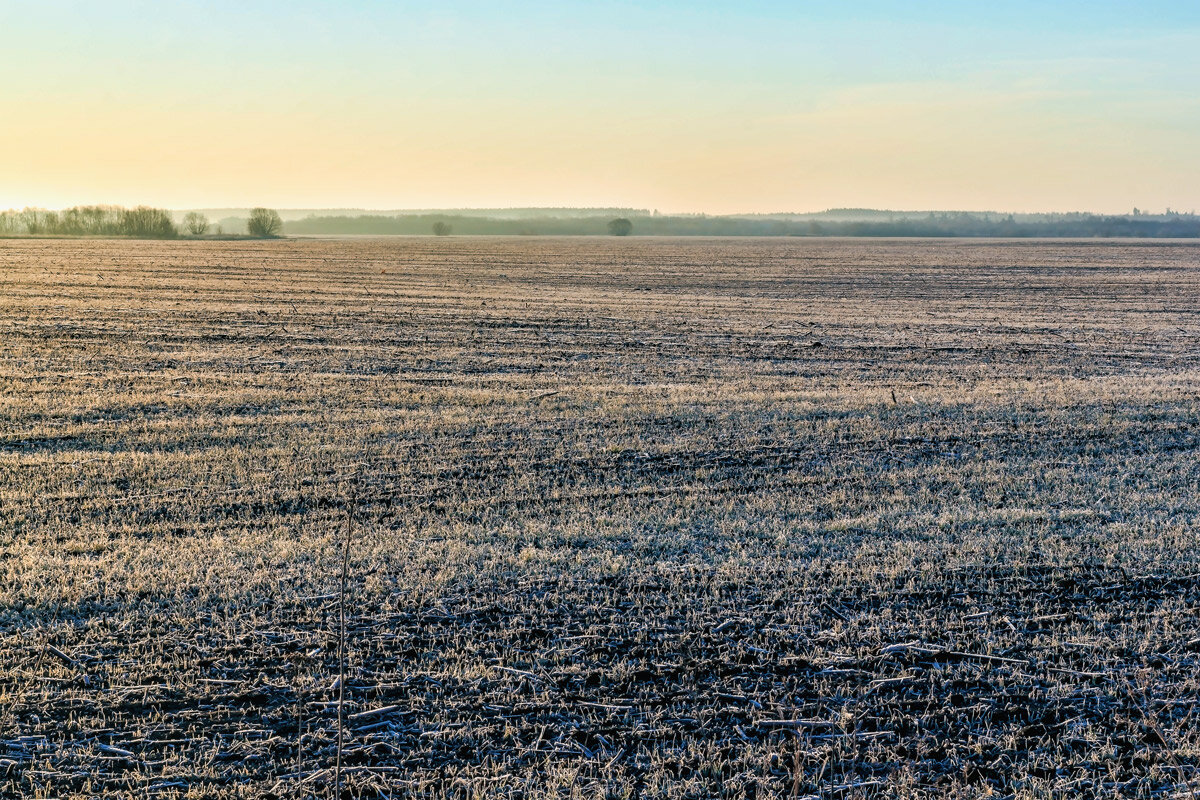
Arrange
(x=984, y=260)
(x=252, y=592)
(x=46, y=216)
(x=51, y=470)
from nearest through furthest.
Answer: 1. (x=252, y=592)
2. (x=51, y=470)
3. (x=984, y=260)
4. (x=46, y=216)

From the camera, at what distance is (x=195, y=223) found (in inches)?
6314

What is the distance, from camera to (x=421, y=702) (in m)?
5.04

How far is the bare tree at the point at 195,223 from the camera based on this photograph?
158 meters

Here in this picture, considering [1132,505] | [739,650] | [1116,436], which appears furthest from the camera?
[1116,436]

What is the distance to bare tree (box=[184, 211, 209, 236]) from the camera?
158 m

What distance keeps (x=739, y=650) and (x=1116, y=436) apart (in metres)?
8.67

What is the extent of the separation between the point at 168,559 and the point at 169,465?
3.38 metres

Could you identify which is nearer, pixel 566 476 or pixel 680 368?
pixel 566 476

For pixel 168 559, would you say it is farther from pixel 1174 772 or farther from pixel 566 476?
pixel 1174 772

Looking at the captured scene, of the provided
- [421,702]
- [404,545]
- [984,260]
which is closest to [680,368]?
[404,545]

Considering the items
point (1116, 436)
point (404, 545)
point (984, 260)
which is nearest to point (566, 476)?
point (404, 545)

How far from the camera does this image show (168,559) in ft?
23.8

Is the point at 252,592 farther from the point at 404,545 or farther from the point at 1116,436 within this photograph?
the point at 1116,436

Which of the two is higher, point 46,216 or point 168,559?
point 46,216
